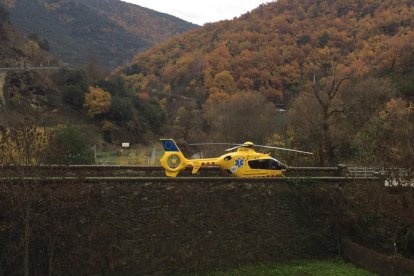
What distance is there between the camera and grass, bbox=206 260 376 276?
16295 millimetres

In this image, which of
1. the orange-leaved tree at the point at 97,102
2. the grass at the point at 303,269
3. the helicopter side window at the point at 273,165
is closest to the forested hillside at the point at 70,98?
the orange-leaved tree at the point at 97,102

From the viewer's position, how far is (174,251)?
16953mm

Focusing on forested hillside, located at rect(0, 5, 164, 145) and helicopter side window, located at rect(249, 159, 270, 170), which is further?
forested hillside, located at rect(0, 5, 164, 145)

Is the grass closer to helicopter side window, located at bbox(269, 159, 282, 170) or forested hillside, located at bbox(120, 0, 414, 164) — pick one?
helicopter side window, located at bbox(269, 159, 282, 170)

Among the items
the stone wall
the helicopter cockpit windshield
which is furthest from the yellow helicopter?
the stone wall

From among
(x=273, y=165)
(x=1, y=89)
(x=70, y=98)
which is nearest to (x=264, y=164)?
(x=273, y=165)

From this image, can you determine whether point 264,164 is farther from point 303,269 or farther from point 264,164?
point 303,269

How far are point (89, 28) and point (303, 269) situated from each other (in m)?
121

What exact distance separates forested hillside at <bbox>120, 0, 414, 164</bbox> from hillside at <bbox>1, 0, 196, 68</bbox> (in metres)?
16.2

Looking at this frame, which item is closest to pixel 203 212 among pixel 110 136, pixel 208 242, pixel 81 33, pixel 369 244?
pixel 208 242

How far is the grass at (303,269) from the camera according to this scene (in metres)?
16.3

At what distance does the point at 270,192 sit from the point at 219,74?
197ft

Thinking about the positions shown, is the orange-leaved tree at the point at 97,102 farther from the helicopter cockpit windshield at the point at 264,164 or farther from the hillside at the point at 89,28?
the helicopter cockpit windshield at the point at 264,164

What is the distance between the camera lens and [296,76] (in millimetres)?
75562
